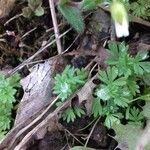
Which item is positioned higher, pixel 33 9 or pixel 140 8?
pixel 33 9

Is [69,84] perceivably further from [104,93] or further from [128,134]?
[128,134]

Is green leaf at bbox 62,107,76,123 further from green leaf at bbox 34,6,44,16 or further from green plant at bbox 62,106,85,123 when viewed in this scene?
green leaf at bbox 34,6,44,16

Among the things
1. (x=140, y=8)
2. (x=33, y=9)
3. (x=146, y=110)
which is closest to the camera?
(x=146, y=110)

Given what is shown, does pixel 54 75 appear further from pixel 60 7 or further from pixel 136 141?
pixel 136 141

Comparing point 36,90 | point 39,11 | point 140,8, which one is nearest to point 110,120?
point 36,90

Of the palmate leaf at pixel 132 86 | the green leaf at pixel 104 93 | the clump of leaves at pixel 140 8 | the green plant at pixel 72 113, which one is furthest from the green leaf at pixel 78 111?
the clump of leaves at pixel 140 8

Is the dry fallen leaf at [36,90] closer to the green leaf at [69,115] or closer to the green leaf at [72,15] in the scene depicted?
the green leaf at [69,115]
